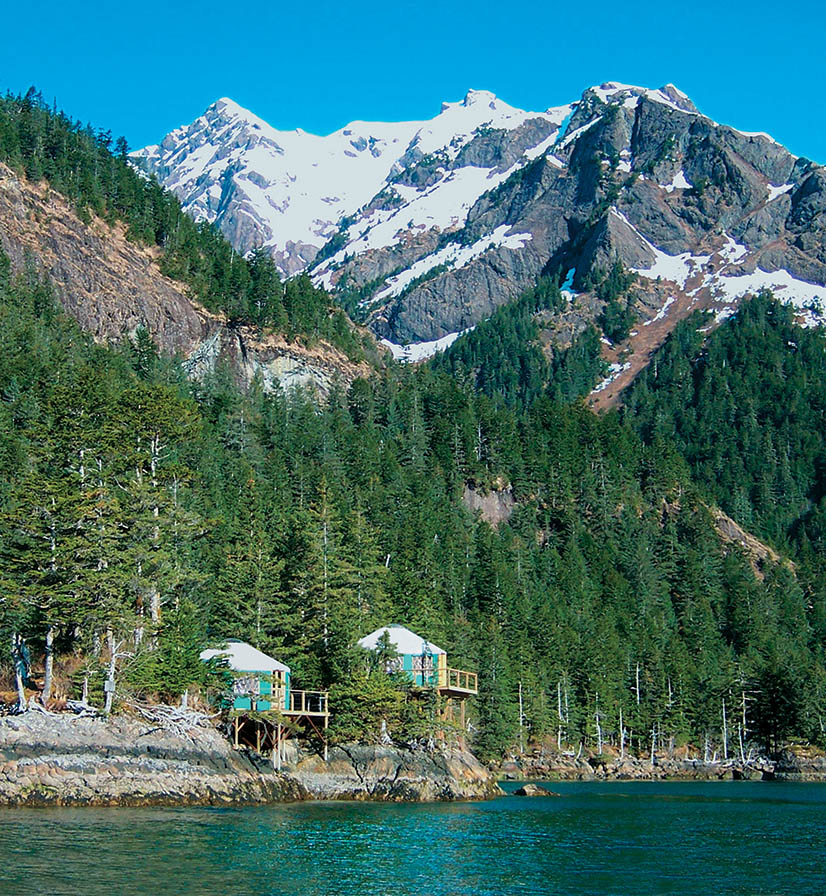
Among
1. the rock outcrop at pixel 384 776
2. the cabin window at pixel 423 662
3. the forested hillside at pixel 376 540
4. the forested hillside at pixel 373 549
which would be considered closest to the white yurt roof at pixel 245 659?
the forested hillside at pixel 373 549

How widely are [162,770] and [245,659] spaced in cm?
1026

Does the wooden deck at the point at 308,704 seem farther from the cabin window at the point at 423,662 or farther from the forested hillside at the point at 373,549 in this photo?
the cabin window at the point at 423,662

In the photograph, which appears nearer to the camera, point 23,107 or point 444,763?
point 444,763

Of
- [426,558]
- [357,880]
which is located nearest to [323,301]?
[426,558]

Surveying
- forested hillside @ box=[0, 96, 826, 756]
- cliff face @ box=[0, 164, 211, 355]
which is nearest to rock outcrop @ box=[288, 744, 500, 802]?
forested hillside @ box=[0, 96, 826, 756]

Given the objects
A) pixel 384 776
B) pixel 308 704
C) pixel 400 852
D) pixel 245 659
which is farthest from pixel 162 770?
pixel 400 852

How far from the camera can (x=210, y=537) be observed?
77250 millimetres

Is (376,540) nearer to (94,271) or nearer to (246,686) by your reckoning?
(246,686)

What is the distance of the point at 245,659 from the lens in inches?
2233

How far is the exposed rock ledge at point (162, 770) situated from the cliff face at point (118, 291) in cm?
7520

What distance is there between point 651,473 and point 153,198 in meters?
75.0

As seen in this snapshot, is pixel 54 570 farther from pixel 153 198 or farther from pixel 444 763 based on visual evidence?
pixel 153 198

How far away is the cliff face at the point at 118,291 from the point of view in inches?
4729

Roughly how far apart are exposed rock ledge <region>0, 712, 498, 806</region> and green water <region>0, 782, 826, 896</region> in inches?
87.7
